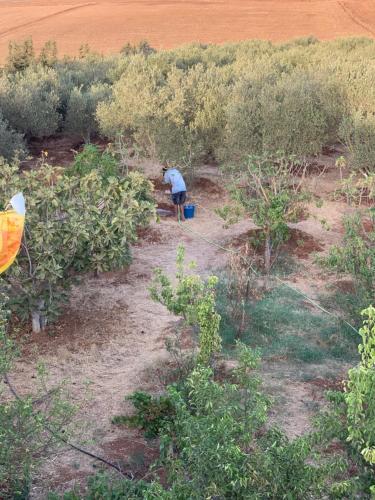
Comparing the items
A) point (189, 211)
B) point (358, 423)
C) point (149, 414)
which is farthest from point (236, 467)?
point (189, 211)

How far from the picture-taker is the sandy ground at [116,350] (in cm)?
659

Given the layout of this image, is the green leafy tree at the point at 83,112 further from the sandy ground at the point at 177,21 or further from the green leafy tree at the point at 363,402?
the sandy ground at the point at 177,21

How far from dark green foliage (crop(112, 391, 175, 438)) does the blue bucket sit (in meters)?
6.35

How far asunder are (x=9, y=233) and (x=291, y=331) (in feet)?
13.4

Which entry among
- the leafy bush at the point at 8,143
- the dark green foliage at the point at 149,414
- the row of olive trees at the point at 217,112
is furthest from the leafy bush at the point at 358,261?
the leafy bush at the point at 8,143

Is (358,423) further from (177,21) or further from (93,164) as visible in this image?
(177,21)

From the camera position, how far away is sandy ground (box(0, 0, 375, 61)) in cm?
4341

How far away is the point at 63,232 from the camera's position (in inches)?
306

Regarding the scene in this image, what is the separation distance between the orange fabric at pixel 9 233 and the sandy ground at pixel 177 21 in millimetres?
35373

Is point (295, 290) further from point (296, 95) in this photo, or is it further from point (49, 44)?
point (49, 44)

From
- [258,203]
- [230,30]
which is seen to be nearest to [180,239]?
[258,203]

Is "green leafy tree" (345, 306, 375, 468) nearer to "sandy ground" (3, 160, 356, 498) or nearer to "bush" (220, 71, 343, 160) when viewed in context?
"sandy ground" (3, 160, 356, 498)

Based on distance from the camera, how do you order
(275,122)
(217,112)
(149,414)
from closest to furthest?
(149,414), (275,122), (217,112)

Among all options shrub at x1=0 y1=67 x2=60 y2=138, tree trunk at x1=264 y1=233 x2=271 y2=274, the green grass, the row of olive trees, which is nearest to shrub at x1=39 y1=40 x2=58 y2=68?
the row of olive trees
